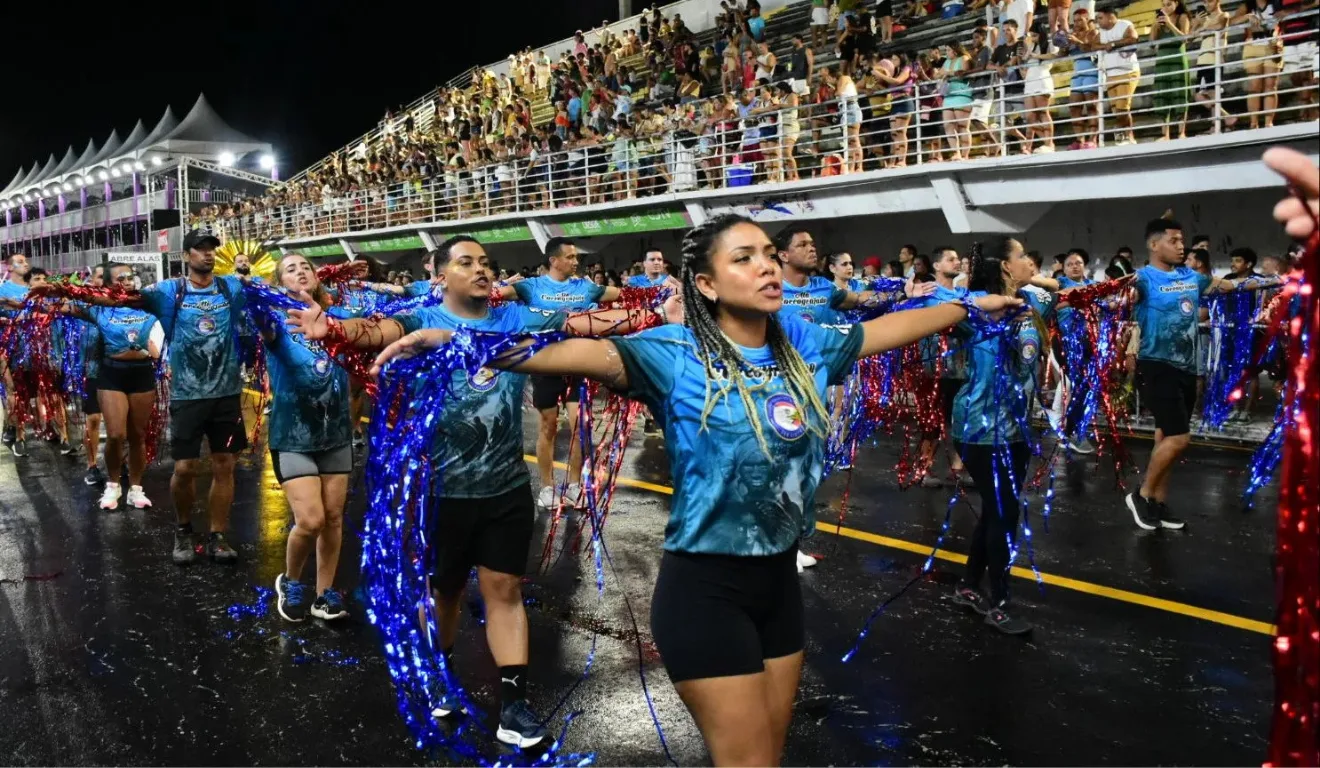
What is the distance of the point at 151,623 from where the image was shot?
5383mm

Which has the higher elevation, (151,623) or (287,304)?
(287,304)

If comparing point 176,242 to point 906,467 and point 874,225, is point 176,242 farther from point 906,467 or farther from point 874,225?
Result: point 906,467

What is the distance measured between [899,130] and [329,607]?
1009cm

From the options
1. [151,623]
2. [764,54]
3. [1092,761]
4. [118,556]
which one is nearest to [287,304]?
[151,623]

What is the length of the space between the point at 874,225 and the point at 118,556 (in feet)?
A: 40.3

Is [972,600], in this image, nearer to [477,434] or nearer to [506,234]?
[477,434]

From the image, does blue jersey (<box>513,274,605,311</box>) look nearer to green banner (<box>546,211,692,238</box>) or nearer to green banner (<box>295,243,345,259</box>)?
green banner (<box>546,211,692,238</box>)

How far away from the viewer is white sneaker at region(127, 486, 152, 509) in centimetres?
829

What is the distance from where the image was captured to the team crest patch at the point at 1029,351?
5.21 m

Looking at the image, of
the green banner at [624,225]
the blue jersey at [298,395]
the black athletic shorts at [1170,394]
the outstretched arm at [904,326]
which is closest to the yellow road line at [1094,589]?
the blue jersey at [298,395]

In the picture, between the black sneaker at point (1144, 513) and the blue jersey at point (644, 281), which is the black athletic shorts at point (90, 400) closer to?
the blue jersey at point (644, 281)

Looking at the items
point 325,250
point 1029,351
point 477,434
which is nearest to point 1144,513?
point 1029,351

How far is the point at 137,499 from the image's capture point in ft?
27.3

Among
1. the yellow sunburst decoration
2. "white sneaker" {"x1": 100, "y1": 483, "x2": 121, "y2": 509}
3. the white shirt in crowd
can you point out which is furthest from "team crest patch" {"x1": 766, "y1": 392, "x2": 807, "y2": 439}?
Answer: the white shirt in crowd
